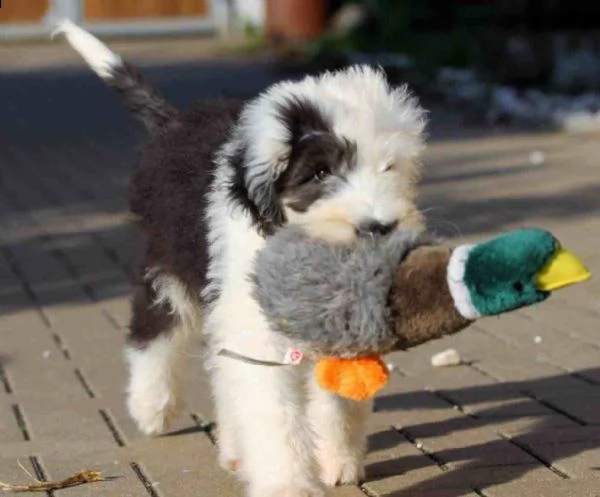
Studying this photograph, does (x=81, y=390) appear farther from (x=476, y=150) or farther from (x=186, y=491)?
(x=476, y=150)

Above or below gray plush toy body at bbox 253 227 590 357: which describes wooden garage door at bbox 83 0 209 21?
below

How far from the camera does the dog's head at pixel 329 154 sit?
3.94 meters

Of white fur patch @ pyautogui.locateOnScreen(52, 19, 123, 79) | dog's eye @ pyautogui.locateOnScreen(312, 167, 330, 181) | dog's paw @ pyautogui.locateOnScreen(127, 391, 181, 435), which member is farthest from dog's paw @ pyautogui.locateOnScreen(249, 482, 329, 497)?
white fur patch @ pyautogui.locateOnScreen(52, 19, 123, 79)

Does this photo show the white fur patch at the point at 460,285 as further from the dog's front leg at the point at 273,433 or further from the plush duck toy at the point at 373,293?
the dog's front leg at the point at 273,433

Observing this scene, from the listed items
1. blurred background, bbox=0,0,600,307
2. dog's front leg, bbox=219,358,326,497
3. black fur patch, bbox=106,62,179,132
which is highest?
black fur patch, bbox=106,62,179,132

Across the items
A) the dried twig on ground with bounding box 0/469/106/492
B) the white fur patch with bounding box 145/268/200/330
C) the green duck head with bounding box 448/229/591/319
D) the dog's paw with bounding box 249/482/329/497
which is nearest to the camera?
the green duck head with bounding box 448/229/591/319

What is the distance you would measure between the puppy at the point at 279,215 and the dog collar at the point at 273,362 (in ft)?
0.05

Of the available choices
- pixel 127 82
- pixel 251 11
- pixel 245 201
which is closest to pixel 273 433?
pixel 245 201

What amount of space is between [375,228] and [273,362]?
2.02ft

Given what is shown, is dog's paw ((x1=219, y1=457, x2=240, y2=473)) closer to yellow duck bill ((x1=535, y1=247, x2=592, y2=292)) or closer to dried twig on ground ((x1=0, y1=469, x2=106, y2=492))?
dried twig on ground ((x1=0, y1=469, x2=106, y2=492))

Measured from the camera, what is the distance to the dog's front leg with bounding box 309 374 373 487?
4.61m

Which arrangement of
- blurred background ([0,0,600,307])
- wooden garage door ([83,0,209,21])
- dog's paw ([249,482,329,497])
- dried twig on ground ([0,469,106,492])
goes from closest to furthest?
dog's paw ([249,482,329,497]), dried twig on ground ([0,469,106,492]), blurred background ([0,0,600,307]), wooden garage door ([83,0,209,21])

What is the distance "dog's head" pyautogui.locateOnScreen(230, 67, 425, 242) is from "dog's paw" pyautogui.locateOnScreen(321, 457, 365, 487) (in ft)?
2.94

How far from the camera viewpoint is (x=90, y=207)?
32.6 ft
